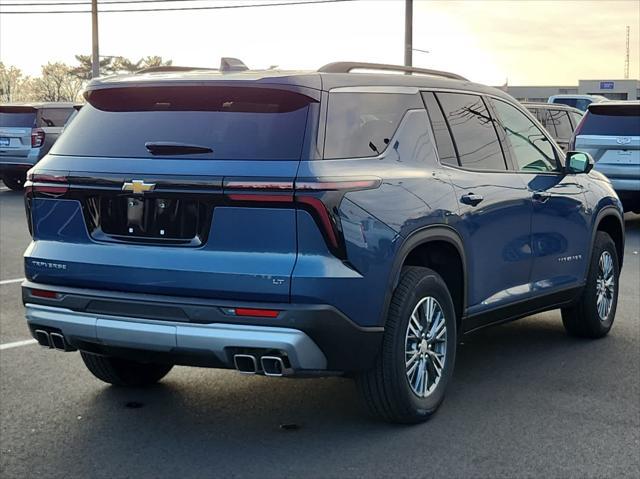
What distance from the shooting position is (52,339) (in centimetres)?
484

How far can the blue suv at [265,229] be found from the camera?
4418mm

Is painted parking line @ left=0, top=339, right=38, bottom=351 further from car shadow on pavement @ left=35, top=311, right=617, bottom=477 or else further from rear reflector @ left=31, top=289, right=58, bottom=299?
rear reflector @ left=31, top=289, right=58, bottom=299

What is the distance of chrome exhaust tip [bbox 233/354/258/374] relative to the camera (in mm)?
4418

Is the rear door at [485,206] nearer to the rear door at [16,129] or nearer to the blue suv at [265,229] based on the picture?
the blue suv at [265,229]

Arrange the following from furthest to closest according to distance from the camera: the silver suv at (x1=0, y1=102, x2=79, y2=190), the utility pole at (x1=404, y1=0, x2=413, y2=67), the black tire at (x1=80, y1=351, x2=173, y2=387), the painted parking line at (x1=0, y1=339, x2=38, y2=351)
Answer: the utility pole at (x1=404, y1=0, x2=413, y2=67), the silver suv at (x1=0, y1=102, x2=79, y2=190), the painted parking line at (x1=0, y1=339, x2=38, y2=351), the black tire at (x1=80, y1=351, x2=173, y2=387)

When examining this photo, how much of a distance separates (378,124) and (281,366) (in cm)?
138

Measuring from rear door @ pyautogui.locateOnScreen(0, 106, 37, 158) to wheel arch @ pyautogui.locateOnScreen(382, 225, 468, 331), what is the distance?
15.9 meters

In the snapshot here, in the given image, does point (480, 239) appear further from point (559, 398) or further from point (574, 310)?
point (574, 310)

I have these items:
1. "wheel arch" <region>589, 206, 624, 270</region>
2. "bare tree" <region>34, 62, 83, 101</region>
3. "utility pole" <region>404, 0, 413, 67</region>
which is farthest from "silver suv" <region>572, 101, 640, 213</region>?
"bare tree" <region>34, 62, 83, 101</region>

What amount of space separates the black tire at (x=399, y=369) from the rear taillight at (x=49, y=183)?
171 centimetres

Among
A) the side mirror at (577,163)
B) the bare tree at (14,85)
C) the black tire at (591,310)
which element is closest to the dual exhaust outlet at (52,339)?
the side mirror at (577,163)

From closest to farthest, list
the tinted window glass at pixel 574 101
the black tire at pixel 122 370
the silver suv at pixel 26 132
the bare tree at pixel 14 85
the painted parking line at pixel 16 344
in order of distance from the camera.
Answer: the black tire at pixel 122 370 → the painted parking line at pixel 16 344 → the silver suv at pixel 26 132 → the tinted window glass at pixel 574 101 → the bare tree at pixel 14 85

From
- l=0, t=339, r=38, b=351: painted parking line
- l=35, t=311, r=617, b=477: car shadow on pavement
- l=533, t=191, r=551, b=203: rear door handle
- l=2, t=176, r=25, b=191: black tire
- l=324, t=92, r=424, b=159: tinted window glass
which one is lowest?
l=2, t=176, r=25, b=191: black tire

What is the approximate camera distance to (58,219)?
4.86 m
